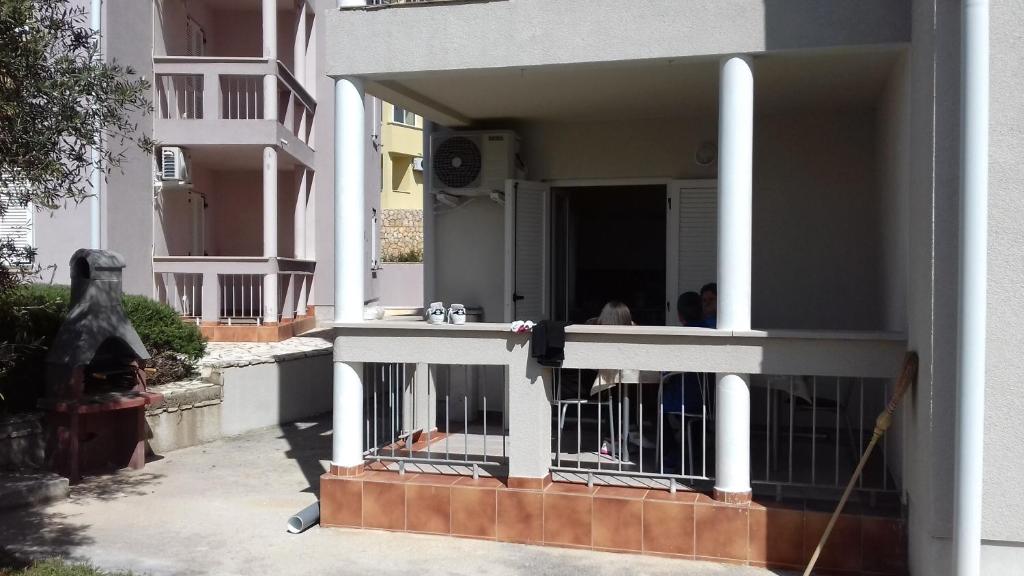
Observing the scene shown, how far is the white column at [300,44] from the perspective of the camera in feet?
52.4

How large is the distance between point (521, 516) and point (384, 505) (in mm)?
1019

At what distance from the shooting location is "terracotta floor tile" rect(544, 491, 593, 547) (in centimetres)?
609

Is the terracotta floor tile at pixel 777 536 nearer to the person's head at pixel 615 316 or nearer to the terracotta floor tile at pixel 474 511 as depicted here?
the terracotta floor tile at pixel 474 511

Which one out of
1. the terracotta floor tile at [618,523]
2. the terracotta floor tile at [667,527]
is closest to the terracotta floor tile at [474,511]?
the terracotta floor tile at [618,523]

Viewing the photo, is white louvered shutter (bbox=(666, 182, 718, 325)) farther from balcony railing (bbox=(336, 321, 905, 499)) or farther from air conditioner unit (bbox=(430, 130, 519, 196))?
air conditioner unit (bbox=(430, 130, 519, 196))

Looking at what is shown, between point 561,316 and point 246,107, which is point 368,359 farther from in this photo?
point 246,107

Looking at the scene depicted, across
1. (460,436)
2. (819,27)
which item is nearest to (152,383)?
(460,436)

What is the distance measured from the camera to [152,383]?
9688mm

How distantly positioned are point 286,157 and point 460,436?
812cm

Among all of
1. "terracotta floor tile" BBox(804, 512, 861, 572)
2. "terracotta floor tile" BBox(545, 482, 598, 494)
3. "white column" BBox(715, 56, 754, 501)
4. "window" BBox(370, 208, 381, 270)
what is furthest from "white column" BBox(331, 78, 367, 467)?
"window" BBox(370, 208, 381, 270)

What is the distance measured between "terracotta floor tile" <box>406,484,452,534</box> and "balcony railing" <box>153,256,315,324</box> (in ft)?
25.1

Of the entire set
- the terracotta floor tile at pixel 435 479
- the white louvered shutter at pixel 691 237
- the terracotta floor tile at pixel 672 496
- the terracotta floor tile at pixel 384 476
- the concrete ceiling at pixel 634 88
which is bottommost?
the terracotta floor tile at pixel 435 479

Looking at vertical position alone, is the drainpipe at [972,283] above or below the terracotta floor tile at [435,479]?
above

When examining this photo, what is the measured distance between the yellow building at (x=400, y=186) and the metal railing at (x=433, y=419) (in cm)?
1982
